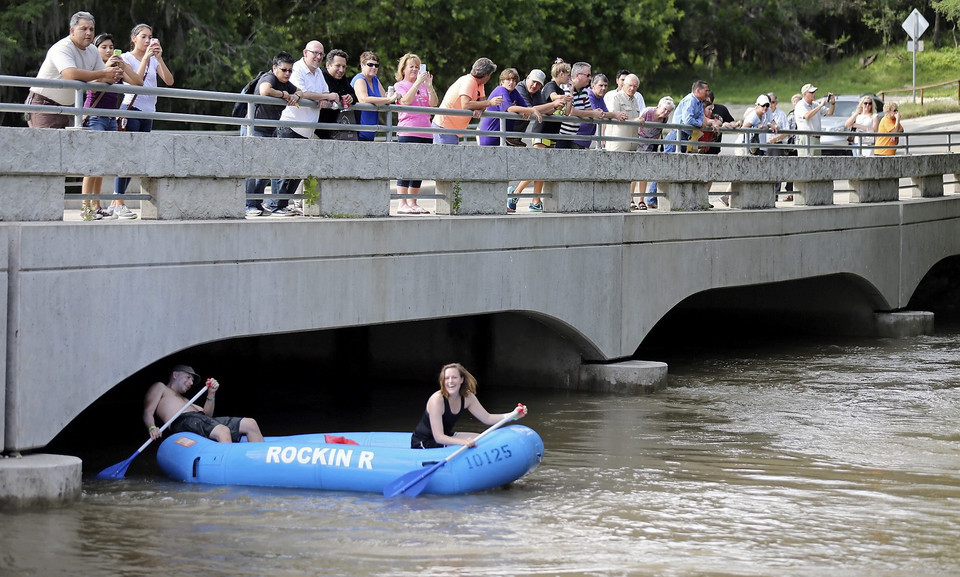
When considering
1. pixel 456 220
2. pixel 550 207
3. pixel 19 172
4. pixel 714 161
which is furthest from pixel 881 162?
pixel 19 172

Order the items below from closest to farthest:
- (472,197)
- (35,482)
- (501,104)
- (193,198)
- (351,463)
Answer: (35,482) → (351,463) → (193,198) → (472,197) → (501,104)

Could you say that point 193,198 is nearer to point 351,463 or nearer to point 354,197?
point 354,197

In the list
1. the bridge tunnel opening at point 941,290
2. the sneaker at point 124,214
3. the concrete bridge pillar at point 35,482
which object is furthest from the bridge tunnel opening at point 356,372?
the bridge tunnel opening at point 941,290

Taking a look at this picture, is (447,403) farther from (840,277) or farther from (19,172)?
(840,277)

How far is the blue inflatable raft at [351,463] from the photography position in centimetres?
1129

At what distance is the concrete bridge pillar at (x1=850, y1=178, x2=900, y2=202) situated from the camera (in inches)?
872

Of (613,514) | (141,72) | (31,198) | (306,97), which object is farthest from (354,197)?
(613,514)

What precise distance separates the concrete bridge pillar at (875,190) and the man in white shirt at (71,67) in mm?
13953

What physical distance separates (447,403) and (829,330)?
1314 cm

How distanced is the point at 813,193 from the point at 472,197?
8.26m

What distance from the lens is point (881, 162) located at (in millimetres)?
22422

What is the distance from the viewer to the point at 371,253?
13.0m

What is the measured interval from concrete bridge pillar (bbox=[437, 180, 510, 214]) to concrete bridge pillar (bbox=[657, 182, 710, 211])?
335 cm

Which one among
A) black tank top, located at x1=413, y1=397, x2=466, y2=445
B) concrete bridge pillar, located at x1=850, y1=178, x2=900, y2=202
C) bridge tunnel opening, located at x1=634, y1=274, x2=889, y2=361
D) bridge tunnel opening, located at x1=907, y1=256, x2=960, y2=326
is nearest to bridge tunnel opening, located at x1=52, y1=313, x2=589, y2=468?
black tank top, located at x1=413, y1=397, x2=466, y2=445
